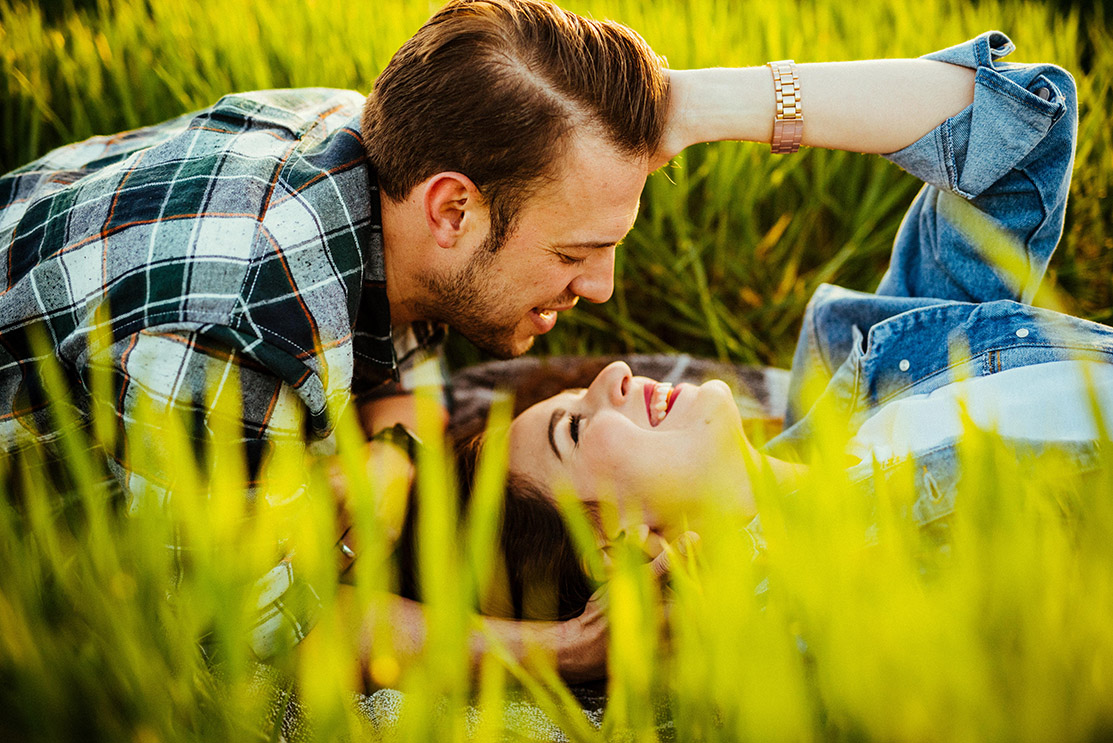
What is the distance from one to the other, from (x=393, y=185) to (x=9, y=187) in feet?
2.78

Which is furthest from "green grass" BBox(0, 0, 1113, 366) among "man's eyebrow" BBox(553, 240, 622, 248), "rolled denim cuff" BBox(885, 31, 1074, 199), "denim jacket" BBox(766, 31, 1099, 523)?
"man's eyebrow" BBox(553, 240, 622, 248)

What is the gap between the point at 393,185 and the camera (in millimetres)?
1445

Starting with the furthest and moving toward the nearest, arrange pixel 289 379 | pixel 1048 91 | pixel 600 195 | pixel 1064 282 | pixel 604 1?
pixel 604 1, pixel 1064 282, pixel 1048 91, pixel 600 195, pixel 289 379

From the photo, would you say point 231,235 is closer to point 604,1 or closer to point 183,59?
point 183,59

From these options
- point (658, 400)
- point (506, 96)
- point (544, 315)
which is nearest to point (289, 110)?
point (506, 96)

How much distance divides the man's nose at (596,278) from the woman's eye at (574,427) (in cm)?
26

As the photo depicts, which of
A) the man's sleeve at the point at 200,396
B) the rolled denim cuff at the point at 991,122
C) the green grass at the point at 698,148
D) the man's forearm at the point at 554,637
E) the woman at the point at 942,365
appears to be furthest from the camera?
the green grass at the point at 698,148

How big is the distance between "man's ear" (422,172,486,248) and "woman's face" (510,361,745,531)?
438mm

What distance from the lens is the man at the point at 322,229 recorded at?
1160 mm

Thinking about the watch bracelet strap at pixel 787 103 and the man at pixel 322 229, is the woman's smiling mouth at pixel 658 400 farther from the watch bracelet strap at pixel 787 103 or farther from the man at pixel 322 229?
the watch bracelet strap at pixel 787 103

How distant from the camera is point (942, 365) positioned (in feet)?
5.15

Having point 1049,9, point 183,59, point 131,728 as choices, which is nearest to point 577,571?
point 131,728

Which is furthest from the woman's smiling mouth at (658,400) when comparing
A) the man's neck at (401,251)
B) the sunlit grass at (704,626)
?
the sunlit grass at (704,626)

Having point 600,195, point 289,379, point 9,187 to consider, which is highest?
point 9,187
